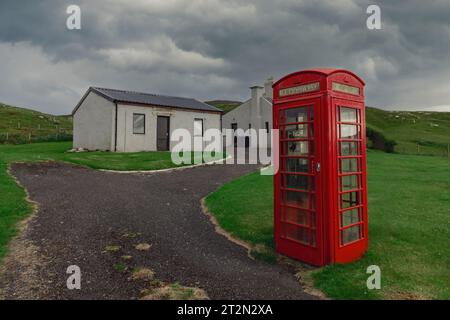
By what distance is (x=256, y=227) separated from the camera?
7.91 meters

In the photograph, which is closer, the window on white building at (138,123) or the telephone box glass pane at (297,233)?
the telephone box glass pane at (297,233)

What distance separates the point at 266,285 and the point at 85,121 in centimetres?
2555

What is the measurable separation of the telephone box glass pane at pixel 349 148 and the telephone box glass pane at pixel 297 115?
88cm

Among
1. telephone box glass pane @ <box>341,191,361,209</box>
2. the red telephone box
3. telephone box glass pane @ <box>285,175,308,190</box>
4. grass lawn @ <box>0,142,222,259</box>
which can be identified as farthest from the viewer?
grass lawn @ <box>0,142,222,259</box>

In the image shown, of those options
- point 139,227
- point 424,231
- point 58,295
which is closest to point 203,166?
point 139,227

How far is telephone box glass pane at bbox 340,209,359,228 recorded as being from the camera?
5.93 m

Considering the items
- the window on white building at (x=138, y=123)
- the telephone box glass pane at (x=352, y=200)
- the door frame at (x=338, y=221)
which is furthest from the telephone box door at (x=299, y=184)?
the window on white building at (x=138, y=123)

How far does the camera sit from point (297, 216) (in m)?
6.13

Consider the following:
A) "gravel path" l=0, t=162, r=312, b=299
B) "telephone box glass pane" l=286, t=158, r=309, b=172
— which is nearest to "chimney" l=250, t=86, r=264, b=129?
"gravel path" l=0, t=162, r=312, b=299

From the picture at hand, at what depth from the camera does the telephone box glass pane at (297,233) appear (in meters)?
5.99

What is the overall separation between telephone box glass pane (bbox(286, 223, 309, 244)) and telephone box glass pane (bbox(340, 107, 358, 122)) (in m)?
2.29

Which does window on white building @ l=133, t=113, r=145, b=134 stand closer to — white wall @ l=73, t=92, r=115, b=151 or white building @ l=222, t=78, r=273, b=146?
white wall @ l=73, t=92, r=115, b=151

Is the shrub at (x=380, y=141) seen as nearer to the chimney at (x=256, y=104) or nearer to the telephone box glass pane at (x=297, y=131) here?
the chimney at (x=256, y=104)
